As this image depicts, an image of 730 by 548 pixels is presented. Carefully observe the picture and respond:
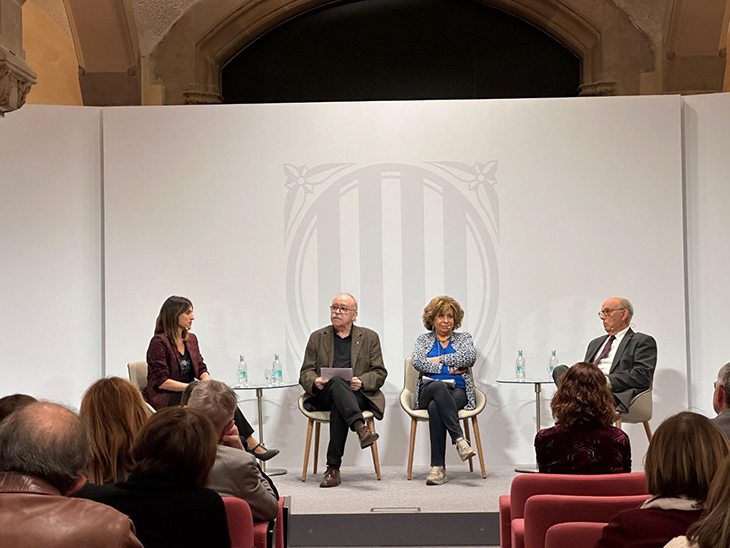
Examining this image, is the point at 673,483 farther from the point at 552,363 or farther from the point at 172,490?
the point at 552,363

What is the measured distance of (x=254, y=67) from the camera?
896 cm

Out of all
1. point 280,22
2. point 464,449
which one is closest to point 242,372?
point 464,449

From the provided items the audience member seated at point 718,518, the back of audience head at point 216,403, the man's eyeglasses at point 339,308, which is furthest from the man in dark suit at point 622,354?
the audience member seated at point 718,518

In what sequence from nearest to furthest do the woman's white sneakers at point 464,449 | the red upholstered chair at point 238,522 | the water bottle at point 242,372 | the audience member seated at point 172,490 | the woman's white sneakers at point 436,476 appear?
the audience member seated at point 172,490
the red upholstered chair at point 238,522
the woman's white sneakers at point 464,449
the woman's white sneakers at point 436,476
the water bottle at point 242,372

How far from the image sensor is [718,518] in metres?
1.53

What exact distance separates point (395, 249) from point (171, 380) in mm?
2012

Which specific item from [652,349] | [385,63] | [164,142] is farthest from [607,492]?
[385,63]

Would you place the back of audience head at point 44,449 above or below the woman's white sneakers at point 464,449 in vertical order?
above

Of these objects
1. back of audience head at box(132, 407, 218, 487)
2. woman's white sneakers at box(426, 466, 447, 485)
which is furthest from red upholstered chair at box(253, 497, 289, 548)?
woman's white sneakers at box(426, 466, 447, 485)

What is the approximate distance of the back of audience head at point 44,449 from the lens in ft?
6.23

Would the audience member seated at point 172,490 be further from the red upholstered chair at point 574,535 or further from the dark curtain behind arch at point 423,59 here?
the dark curtain behind arch at point 423,59

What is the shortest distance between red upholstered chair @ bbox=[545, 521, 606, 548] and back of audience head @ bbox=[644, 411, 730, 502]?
0.99 feet

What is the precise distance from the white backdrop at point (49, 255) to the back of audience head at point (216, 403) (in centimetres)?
396

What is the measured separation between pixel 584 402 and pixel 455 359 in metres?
2.67
